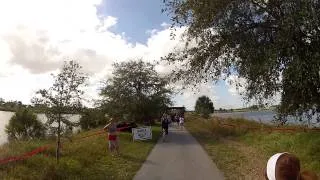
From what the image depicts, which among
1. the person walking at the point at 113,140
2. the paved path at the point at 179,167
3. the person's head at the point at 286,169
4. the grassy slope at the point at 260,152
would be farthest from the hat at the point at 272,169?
the person walking at the point at 113,140

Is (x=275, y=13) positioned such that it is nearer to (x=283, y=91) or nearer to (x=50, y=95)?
(x=283, y=91)

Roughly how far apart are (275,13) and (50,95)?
7483 millimetres

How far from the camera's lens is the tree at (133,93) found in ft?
122

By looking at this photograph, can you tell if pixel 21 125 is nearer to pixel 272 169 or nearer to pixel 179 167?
pixel 179 167

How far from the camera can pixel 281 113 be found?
1608 cm

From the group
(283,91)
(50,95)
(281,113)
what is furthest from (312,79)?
(50,95)

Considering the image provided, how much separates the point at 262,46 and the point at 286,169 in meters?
11.9

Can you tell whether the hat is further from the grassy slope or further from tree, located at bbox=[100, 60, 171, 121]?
tree, located at bbox=[100, 60, 171, 121]

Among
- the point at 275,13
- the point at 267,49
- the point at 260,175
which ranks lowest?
the point at 260,175

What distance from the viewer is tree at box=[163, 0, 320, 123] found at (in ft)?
44.4

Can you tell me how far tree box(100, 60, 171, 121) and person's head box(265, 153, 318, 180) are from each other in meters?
32.3

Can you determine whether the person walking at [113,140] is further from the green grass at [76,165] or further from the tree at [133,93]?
the tree at [133,93]

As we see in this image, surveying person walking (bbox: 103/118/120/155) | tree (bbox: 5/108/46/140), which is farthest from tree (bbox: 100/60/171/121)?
person walking (bbox: 103/118/120/155)

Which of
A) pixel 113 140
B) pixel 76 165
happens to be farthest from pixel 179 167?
pixel 113 140
